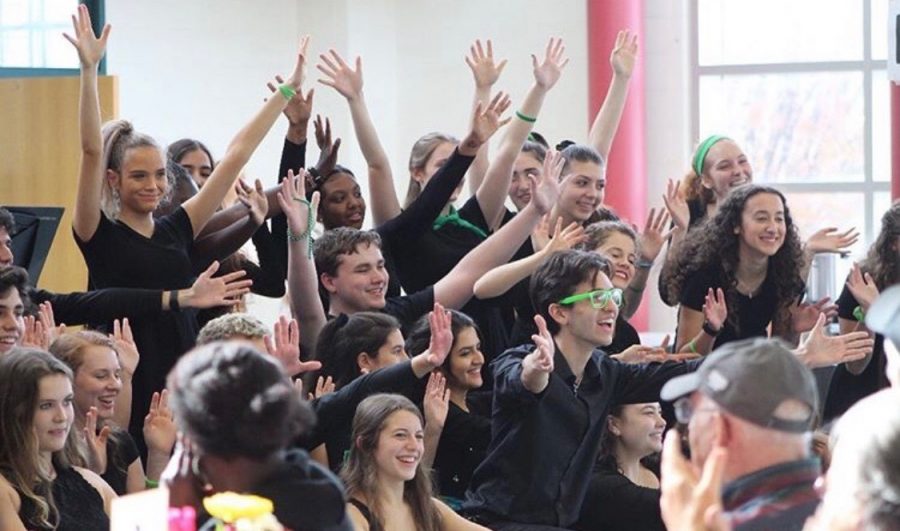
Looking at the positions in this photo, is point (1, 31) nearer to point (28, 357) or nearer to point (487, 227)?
point (487, 227)

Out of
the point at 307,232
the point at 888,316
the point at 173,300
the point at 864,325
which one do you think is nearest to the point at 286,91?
the point at 307,232

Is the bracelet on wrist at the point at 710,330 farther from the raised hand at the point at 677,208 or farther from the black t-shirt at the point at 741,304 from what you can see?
the raised hand at the point at 677,208

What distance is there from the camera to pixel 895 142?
9133 millimetres

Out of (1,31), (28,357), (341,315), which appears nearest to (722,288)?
(341,315)

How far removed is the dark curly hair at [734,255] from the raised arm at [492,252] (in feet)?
1.70

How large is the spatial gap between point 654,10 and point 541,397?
532 centimetres

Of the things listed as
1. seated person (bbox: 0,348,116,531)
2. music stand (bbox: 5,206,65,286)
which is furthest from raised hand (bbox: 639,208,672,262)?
seated person (bbox: 0,348,116,531)

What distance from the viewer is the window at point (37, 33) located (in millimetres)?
8312

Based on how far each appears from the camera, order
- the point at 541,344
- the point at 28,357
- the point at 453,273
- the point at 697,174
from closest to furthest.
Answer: the point at 28,357 < the point at 541,344 < the point at 453,273 < the point at 697,174

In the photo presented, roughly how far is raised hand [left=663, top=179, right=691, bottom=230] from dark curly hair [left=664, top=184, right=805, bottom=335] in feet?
1.67

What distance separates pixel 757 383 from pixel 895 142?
6952 mm

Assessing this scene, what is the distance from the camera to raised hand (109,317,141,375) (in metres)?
4.63

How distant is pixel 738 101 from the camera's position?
384 inches

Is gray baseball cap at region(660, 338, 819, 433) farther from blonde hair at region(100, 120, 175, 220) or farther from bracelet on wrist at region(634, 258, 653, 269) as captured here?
bracelet on wrist at region(634, 258, 653, 269)
